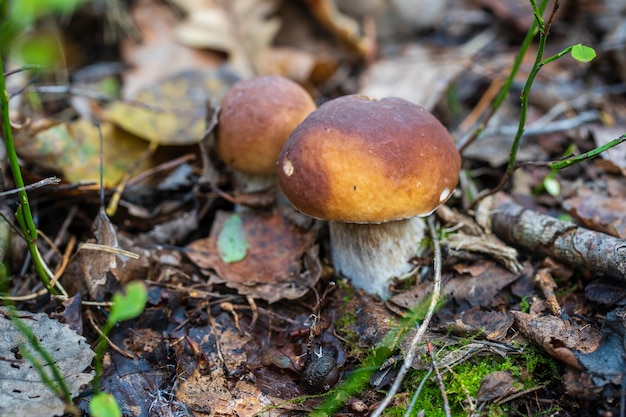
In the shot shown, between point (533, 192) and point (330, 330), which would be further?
point (533, 192)

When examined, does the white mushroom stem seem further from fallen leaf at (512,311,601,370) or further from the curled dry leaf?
fallen leaf at (512,311,601,370)

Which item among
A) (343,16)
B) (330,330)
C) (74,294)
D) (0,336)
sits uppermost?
(343,16)

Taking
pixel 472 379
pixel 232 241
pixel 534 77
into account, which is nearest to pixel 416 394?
pixel 472 379

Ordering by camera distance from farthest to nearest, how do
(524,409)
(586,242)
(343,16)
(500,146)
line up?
→ (343,16) → (500,146) → (586,242) → (524,409)

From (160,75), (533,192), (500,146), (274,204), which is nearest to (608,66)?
(500,146)

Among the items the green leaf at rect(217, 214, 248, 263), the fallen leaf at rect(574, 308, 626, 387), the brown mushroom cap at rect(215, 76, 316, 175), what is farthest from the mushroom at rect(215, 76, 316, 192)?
the fallen leaf at rect(574, 308, 626, 387)

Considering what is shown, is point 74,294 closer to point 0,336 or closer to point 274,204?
point 0,336
